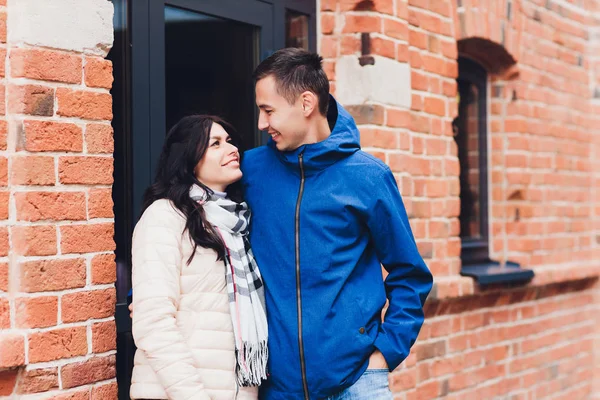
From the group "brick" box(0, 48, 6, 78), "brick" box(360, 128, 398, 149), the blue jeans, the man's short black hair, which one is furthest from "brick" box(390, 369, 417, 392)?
"brick" box(0, 48, 6, 78)

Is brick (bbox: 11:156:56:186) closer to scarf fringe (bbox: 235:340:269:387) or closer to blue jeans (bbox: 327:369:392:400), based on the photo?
scarf fringe (bbox: 235:340:269:387)

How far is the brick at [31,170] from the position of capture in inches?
114

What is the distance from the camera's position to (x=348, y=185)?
10.1 ft

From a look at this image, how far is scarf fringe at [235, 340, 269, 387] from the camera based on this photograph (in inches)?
112

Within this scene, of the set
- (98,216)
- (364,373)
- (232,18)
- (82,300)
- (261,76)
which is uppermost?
(232,18)

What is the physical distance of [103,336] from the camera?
10.3 ft

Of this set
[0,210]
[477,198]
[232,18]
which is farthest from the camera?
[477,198]

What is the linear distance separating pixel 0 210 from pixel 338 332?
3.90ft

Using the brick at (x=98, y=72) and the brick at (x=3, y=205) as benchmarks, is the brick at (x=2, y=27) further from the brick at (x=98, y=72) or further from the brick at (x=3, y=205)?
the brick at (x=3, y=205)

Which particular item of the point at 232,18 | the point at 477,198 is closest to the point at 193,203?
the point at 232,18

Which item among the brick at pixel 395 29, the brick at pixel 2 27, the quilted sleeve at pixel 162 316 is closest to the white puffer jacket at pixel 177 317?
the quilted sleeve at pixel 162 316

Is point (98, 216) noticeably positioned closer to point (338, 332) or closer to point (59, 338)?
point (59, 338)

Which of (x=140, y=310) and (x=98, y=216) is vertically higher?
(x=98, y=216)

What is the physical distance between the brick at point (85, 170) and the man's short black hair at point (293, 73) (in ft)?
2.06
